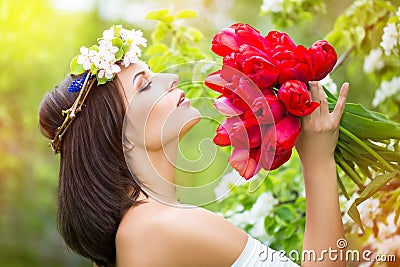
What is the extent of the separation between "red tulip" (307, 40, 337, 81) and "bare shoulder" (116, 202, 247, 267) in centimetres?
34

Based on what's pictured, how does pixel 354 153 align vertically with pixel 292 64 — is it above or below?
below

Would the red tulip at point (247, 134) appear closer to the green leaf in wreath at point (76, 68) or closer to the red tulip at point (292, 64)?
the red tulip at point (292, 64)

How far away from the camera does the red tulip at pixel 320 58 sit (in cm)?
117

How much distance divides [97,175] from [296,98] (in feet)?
1.47

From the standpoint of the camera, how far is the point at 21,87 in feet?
23.1

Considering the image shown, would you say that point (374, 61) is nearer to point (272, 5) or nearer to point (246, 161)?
point (272, 5)

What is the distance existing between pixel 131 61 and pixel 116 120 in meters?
0.13

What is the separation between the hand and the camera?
1230mm

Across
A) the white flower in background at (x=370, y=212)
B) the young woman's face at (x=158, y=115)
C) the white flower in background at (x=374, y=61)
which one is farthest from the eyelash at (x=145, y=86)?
the white flower in background at (x=374, y=61)

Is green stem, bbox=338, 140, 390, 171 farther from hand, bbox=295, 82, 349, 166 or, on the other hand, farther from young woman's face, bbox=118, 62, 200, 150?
young woman's face, bbox=118, 62, 200, 150

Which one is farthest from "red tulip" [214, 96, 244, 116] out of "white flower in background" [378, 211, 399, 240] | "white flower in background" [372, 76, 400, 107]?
"white flower in background" [372, 76, 400, 107]

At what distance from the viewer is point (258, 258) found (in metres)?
1.29

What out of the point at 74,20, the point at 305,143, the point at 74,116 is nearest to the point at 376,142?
the point at 305,143

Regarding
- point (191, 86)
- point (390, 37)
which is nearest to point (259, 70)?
point (191, 86)
